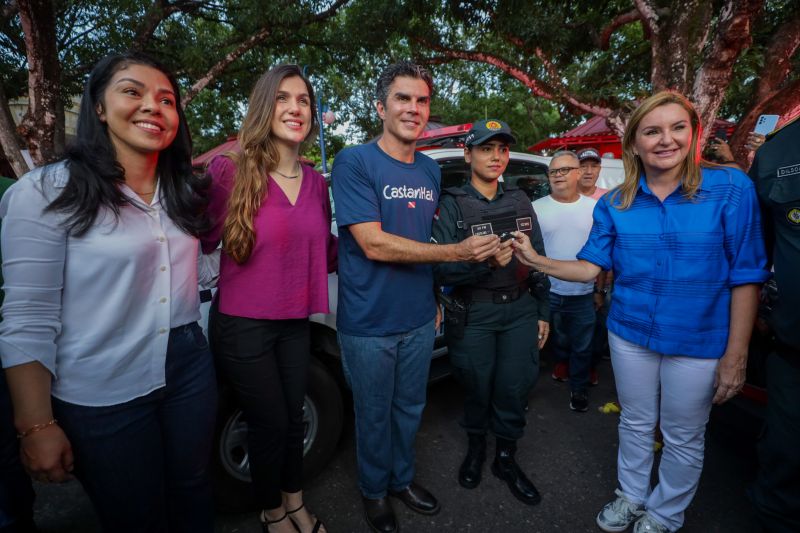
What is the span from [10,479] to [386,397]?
1745 millimetres

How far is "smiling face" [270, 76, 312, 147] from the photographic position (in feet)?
5.84

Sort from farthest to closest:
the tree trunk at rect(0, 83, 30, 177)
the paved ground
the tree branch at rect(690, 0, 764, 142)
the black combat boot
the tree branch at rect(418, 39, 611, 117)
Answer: the tree branch at rect(418, 39, 611, 117), the tree trunk at rect(0, 83, 30, 177), the tree branch at rect(690, 0, 764, 142), the black combat boot, the paved ground

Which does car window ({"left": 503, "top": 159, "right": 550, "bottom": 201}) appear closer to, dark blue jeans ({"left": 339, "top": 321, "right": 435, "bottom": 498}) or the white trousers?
the white trousers

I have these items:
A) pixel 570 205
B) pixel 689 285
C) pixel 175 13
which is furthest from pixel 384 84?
pixel 175 13

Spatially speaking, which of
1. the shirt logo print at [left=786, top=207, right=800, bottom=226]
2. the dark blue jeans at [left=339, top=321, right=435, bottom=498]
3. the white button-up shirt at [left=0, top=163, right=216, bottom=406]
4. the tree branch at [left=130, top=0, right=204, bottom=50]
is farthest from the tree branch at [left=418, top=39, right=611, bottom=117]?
the white button-up shirt at [left=0, top=163, right=216, bottom=406]

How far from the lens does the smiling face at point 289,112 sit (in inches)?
70.1

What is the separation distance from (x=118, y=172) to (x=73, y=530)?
2204mm

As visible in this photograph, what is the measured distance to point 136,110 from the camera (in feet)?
4.53

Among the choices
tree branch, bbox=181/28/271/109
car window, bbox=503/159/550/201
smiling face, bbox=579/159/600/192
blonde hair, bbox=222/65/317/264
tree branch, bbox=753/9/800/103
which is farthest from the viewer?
tree branch, bbox=181/28/271/109

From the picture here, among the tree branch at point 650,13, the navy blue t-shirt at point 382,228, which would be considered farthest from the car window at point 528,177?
the tree branch at point 650,13

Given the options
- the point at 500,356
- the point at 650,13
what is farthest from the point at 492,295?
the point at 650,13

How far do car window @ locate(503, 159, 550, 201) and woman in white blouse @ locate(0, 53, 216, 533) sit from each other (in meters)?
3.50

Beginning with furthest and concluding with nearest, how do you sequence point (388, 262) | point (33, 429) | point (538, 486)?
point (538, 486) < point (388, 262) < point (33, 429)

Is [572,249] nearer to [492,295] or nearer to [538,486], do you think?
[492,295]
